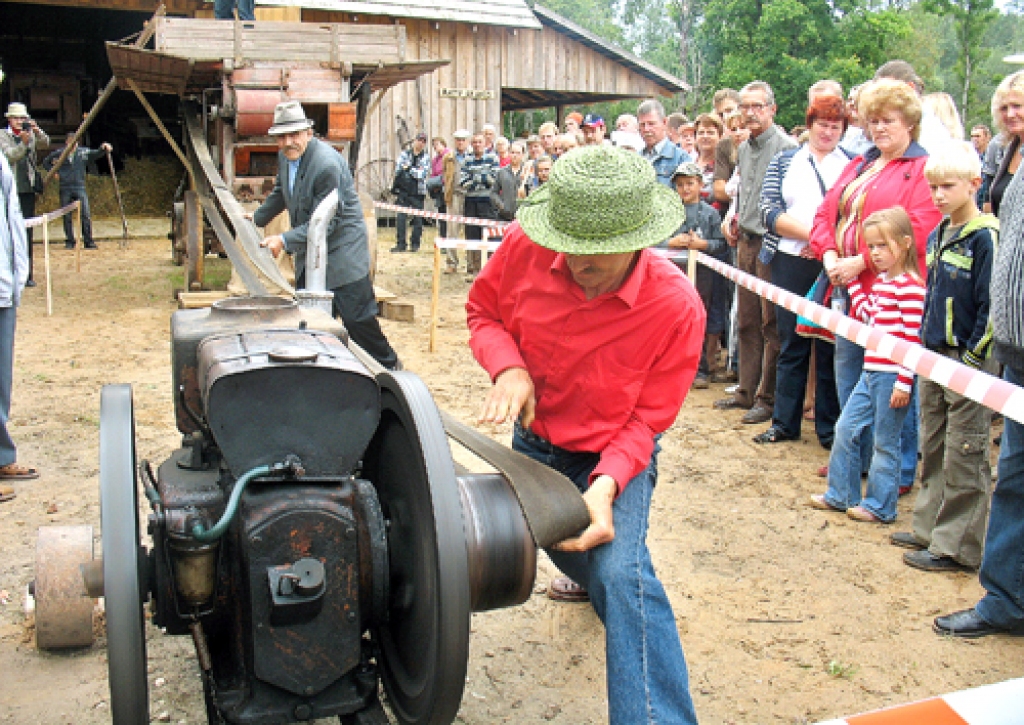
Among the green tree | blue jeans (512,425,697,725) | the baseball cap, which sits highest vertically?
the green tree

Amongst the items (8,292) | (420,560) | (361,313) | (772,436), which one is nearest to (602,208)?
(420,560)

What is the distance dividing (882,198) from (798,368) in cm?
129

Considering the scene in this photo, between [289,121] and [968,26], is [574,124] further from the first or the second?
[968,26]

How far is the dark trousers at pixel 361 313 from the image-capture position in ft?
20.7

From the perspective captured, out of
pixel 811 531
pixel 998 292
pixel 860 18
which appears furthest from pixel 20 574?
pixel 860 18

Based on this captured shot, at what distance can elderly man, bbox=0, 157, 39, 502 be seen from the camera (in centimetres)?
471

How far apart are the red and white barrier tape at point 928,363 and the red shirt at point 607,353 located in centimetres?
122

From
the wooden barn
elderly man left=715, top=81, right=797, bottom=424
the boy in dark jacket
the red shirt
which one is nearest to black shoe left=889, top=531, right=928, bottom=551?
elderly man left=715, top=81, right=797, bottom=424

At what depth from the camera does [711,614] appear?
12.1 ft

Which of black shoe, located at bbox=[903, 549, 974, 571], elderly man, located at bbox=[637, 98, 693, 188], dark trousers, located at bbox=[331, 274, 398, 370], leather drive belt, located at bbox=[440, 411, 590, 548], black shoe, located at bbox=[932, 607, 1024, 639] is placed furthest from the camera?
elderly man, located at bbox=[637, 98, 693, 188]

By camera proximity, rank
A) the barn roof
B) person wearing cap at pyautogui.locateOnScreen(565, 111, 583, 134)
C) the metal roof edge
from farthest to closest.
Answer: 1. the metal roof edge
2. the barn roof
3. person wearing cap at pyautogui.locateOnScreen(565, 111, 583, 134)

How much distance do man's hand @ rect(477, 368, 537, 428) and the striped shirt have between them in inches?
93.3

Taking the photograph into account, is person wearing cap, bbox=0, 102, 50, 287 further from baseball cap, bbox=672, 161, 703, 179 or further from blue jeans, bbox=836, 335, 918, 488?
blue jeans, bbox=836, 335, 918, 488

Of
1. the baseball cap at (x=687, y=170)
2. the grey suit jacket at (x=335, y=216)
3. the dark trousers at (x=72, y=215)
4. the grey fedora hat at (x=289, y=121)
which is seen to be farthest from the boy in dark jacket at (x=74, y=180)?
the baseball cap at (x=687, y=170)
